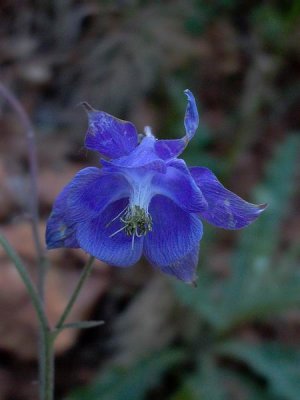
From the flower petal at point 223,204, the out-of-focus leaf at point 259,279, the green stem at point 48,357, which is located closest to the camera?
the flower petal at point 223,204

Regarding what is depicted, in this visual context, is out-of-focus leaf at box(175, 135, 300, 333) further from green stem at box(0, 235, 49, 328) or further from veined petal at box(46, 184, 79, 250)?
veined petal at box(46, 184, 79, 250)

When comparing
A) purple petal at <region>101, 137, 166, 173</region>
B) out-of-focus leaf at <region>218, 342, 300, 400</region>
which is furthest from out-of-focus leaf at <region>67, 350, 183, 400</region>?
purple petal at <region>101, 137, 166, 173</region>

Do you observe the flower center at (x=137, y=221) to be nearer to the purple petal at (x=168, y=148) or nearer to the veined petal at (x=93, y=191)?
the veined petal at (x=93, y=191)

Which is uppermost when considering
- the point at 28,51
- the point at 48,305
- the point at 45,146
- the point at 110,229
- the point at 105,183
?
the point at 105,183

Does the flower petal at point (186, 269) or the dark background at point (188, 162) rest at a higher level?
the flower petal at point (186, 269)

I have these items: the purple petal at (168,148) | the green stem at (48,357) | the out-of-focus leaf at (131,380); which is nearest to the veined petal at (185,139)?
the purple petal at (168,148)

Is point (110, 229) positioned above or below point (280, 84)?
above

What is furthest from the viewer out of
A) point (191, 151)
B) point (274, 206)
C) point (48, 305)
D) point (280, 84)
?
point (280, 84)

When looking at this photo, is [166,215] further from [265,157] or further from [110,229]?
[265,157]

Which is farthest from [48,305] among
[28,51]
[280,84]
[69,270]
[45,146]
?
[280,84]
